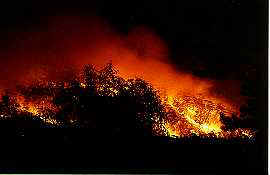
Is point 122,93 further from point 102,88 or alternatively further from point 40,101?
point 40,101

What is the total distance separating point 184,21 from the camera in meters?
2.47

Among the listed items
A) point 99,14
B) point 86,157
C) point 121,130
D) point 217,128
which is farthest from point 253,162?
point 99,14

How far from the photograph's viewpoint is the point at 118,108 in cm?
246

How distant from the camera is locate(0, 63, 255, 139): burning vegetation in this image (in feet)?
8.02

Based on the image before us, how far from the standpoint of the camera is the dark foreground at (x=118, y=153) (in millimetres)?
2426

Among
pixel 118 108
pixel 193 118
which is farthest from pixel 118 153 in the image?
pixel 193 118

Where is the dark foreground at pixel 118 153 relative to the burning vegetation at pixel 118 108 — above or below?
below

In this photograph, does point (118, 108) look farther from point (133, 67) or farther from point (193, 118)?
point (193, 118)

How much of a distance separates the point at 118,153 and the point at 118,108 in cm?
23

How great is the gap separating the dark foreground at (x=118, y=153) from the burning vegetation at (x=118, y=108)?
5cm

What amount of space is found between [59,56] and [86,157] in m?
0.53

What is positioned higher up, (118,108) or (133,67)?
(133,67)

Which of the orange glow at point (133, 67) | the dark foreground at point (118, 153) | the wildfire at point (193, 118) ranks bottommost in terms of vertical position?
the dark foreground at point (118, 153)

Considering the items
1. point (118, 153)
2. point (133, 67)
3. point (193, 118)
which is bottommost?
point (118, 153)
